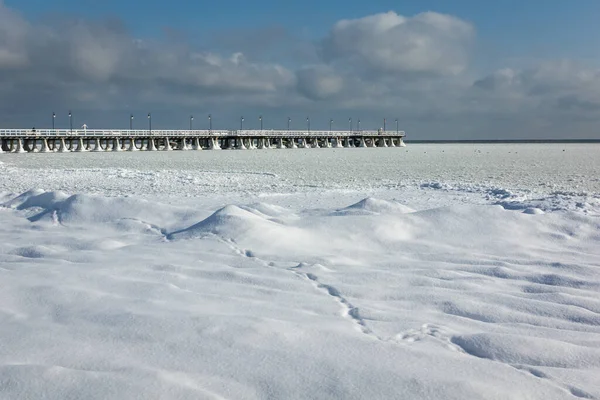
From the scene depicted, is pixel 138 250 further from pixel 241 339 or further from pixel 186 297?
pixel 241 339

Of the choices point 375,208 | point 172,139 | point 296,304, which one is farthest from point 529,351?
point 172,139

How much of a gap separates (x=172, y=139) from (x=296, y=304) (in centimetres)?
6688

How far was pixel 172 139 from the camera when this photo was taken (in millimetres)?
69000

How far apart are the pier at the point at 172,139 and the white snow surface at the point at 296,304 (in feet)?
157

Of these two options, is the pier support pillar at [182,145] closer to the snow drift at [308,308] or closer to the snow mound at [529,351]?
the snow drift at [308,308]

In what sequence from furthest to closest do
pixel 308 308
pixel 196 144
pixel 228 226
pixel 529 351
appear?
pixel 196 144
pixel 228 226
pixel 308 308
pixel 529 351

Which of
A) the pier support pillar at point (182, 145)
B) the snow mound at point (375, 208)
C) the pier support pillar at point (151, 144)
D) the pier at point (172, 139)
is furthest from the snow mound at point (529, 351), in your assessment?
the pier support pillar at point (182, 145)

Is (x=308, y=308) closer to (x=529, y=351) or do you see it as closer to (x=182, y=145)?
(x=529, y=351)

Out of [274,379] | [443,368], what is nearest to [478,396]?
[443,368]

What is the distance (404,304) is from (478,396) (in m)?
1.73

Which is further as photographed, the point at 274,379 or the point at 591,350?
the point at 591,350

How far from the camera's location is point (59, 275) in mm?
5109

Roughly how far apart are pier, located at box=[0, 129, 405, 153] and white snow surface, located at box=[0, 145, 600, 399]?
157ft

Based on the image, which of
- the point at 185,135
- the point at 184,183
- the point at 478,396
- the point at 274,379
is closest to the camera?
the point at 478,396
